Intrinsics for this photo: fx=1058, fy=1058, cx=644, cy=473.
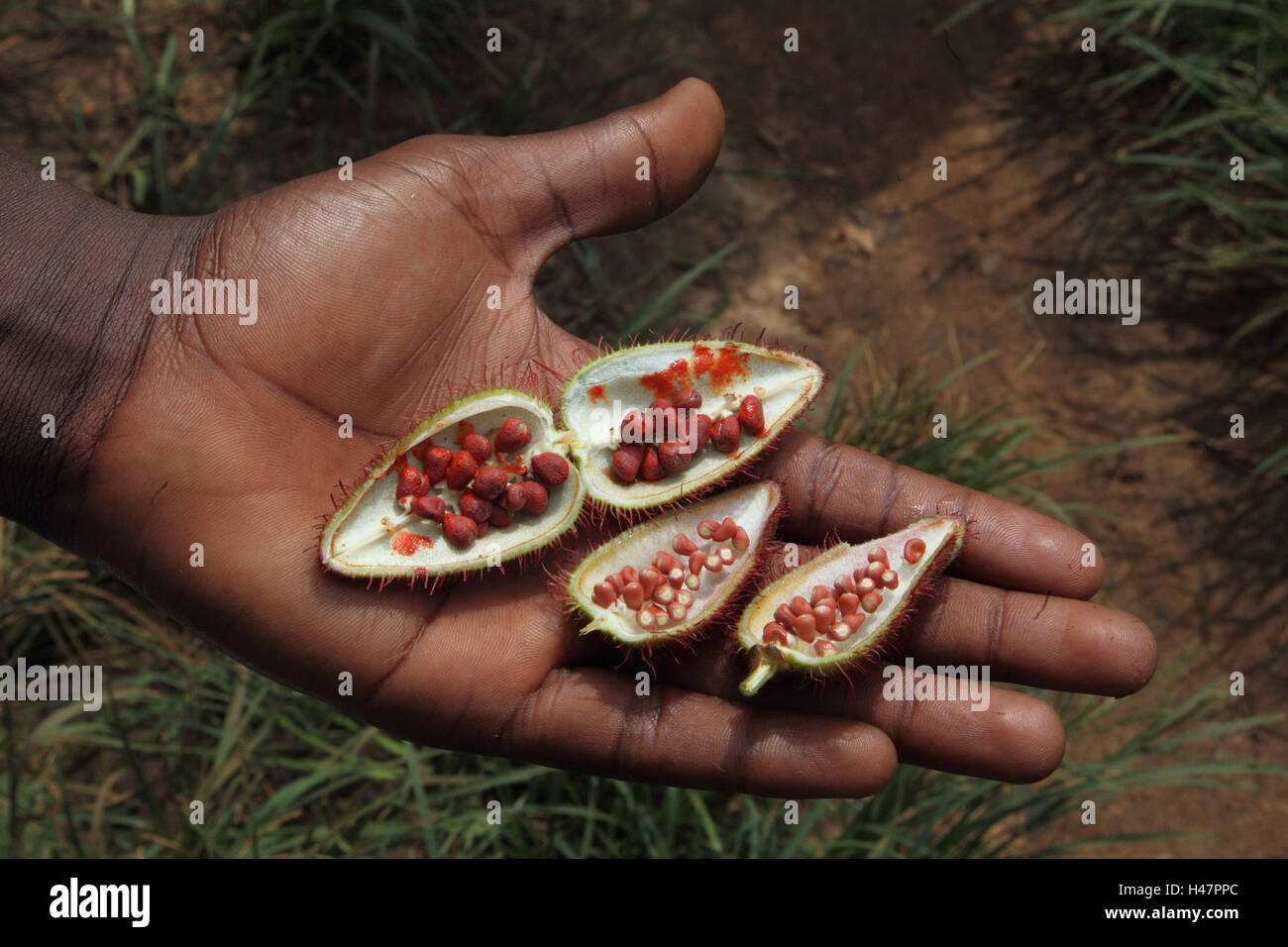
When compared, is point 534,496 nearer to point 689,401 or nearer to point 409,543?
point 409,543

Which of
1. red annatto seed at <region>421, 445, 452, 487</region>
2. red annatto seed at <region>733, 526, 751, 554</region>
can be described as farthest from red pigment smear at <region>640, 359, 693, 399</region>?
red annatto seed at <region>421, 445, 452, 487</region>

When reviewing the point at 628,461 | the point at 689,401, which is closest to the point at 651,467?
the point at 628,461

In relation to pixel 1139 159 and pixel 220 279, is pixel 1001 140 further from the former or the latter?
pixel 220 279

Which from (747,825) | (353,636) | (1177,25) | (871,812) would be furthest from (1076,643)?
(1177,25)

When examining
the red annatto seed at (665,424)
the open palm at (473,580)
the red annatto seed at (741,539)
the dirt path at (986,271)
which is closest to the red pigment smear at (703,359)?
the red annatto seed at (665,424)

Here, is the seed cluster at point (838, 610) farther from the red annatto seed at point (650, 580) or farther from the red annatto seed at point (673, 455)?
the red annatto seed at point (673, 455)

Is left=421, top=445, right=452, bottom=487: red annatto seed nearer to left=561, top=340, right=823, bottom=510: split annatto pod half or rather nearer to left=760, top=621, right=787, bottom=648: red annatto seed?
left=561, top=340, right=823, bottom=510: split annatto pod half

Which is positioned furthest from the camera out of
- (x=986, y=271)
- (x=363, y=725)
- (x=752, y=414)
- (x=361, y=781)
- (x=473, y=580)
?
(x=986, y=271)
